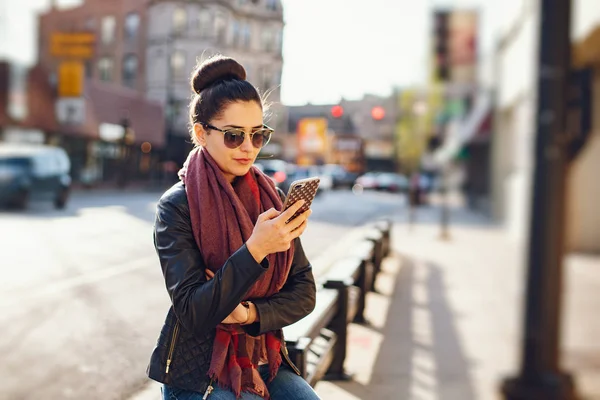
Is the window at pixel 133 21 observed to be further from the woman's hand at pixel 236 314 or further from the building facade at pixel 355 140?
the building facade at pixel 355 140

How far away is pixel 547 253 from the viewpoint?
200 centimetres

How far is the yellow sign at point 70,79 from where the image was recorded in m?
28.7

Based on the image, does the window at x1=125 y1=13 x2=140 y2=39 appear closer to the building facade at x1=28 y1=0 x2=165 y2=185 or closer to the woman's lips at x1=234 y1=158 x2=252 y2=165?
the woman's lips at x1=234 y1=158 x2=252 y2=165

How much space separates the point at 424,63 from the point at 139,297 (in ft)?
104

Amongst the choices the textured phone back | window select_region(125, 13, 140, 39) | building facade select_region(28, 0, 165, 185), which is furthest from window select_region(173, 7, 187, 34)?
building facade select_region(28, 0, 165, 185)

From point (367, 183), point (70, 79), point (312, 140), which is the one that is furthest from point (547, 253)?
point (312, 140)

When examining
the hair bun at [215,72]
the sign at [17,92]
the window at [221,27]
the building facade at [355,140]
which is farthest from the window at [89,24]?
the building facade at [355,140]

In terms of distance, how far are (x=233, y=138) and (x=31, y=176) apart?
665 inches

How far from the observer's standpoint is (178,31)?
6566 mm

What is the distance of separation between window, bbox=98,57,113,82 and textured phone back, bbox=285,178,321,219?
25.4m

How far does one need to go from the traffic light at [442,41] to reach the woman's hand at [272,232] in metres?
58.5

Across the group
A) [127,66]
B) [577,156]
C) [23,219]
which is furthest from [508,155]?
[577,156]

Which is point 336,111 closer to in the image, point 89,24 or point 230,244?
point 89,24

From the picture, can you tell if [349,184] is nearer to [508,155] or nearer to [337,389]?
[508,155]
